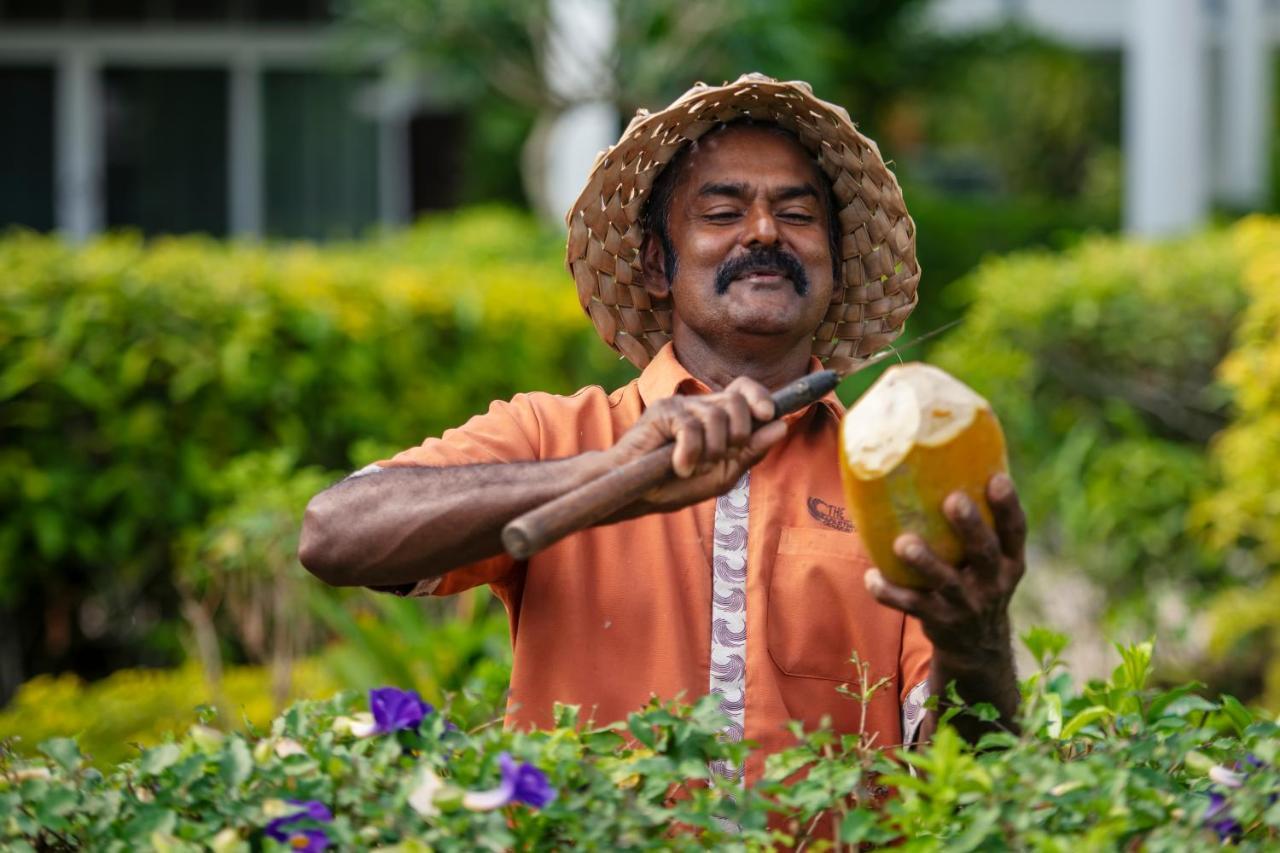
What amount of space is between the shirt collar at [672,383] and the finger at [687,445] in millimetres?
627

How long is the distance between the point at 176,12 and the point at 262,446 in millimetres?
8655

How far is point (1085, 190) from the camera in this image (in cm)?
2550

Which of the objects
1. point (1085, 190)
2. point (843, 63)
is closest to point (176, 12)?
point (843, 63)

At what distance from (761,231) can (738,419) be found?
701mm

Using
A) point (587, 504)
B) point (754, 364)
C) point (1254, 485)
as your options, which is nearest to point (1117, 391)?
point (1254, 485)

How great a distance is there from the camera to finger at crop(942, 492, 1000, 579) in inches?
77.4

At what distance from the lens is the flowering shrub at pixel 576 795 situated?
171cm

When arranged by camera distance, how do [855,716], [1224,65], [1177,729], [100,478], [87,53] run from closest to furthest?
[1177,729] < [855,716] < [100,478] < [87,53] < [1224,65]

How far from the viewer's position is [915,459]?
1.98 m

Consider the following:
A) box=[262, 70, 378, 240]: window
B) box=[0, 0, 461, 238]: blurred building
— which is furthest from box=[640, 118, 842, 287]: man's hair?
box=[262, 70, 378, 240]: window

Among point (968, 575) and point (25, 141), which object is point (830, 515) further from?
point (25, 141)

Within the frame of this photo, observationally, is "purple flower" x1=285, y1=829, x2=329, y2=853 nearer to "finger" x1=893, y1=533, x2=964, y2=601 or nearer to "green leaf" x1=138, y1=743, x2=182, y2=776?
"green leaf" x1=138, y1=743, x2=182, y2=776

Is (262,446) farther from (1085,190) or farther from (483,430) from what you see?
(1085,190)

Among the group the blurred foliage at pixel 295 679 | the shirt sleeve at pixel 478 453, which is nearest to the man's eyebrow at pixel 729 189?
the shirt sleeve at pixel 478 453
